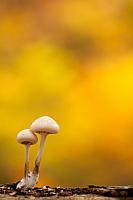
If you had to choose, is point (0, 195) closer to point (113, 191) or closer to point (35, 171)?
point (35, 171)

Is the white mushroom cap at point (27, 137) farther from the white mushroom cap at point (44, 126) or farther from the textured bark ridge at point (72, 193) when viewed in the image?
the textured bark ridge at point (72, 193)

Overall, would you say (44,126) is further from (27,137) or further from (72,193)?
(72,193)

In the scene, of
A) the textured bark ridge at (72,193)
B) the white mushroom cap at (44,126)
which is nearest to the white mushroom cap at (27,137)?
the white mushroom cap at (44,126)

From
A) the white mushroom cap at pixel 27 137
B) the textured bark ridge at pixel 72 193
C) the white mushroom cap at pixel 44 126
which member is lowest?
the textured bark ridge at pixel 72 193

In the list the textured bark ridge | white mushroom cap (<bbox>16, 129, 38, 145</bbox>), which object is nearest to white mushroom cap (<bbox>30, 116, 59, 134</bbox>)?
white mushroom cap (<bbox>16, 129, 38, 145</bbox>)

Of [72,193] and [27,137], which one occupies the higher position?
[27,137]

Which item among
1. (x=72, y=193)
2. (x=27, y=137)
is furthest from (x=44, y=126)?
(x=72, y=193)

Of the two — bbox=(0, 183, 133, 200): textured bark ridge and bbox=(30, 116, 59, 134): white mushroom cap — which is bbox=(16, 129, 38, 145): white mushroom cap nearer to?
bbox=(30, 116, 59, 134): white mushroom cap

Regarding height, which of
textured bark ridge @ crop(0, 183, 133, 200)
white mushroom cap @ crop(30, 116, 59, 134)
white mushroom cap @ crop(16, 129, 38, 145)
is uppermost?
white mushroom cap @ crop(30, 116, 59, 134)

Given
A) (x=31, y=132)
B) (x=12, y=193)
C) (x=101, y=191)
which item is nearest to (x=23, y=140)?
(x=31, y=132)

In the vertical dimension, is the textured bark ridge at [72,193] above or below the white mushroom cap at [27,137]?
below
